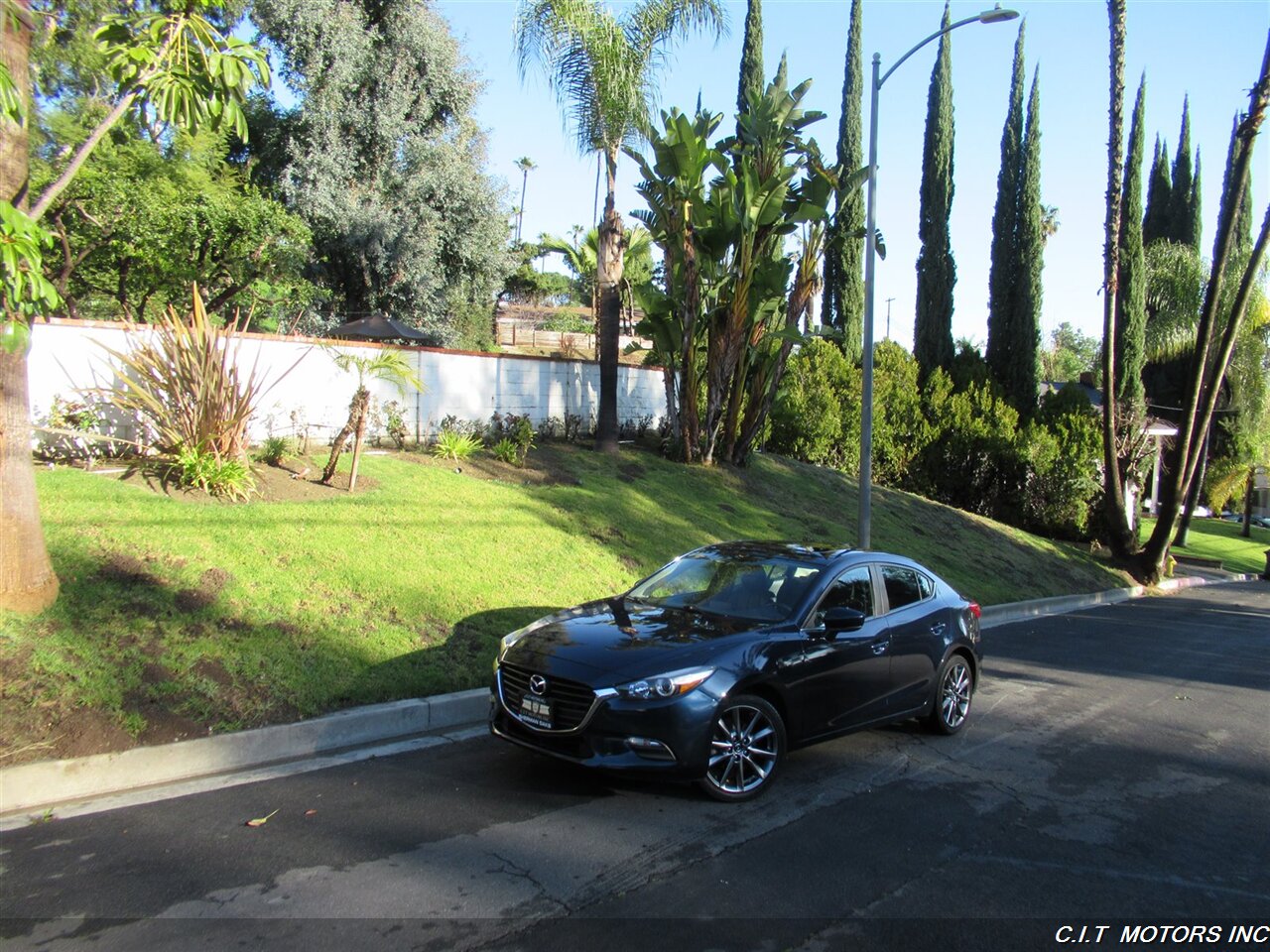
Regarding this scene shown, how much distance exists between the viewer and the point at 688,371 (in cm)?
1778

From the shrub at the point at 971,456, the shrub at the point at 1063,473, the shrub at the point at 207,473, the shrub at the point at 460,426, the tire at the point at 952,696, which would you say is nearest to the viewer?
the tire at the point at 952,696

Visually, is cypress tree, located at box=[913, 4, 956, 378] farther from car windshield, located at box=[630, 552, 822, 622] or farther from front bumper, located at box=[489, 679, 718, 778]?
front bumper, located at box=[489, 679, 718, 778]

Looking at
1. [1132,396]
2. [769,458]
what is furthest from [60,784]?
[1132,396]

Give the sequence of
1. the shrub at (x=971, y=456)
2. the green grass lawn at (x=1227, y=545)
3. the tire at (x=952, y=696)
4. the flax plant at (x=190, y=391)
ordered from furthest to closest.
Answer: the green grass lawn at (x=1227, y=545) < the shrub at (x=971, y=456) < the flax plant at (x=190, y=391) < the tire at (x=952, y=696)

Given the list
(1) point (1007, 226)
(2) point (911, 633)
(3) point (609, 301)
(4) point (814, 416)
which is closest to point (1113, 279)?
(4) point (814, 416)

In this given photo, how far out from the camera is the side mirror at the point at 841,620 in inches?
251

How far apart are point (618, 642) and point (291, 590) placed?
12.2ft

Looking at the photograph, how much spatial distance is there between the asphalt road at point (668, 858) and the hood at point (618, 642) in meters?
0.82

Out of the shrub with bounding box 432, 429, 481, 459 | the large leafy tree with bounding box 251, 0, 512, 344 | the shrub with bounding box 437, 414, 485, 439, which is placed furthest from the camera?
the large leafy tree with bounding box 251, 0, 512, 344

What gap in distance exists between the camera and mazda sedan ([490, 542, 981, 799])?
556cm

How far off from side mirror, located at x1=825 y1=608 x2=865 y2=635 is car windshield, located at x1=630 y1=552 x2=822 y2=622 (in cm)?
27

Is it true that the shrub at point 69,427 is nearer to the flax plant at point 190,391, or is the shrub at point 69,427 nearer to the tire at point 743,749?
the flax plant at point 190,391

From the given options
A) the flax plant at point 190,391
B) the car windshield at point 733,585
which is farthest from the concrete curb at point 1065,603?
the flax plant at point 190,391

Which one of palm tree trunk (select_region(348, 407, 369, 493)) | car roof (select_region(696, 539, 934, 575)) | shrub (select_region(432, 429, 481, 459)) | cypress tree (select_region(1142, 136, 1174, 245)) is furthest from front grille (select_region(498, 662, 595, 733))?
cypress tree (select_region(1142, 136, 1174, 245))
